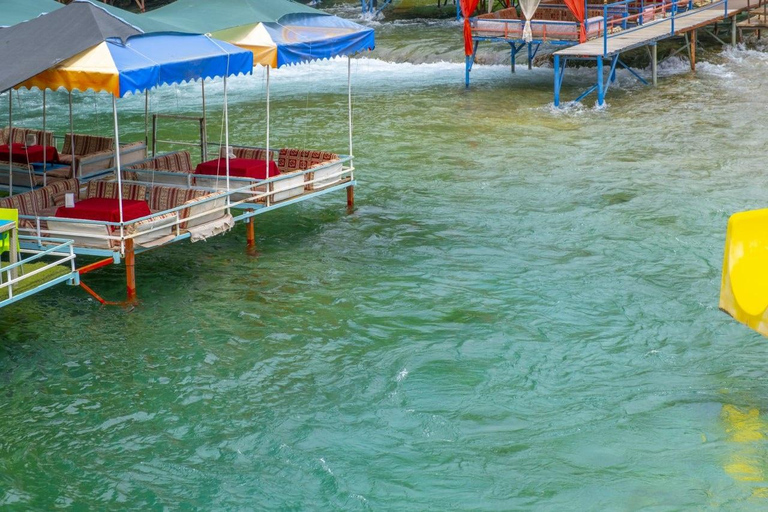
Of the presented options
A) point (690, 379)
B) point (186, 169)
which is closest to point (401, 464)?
point (690, 379)

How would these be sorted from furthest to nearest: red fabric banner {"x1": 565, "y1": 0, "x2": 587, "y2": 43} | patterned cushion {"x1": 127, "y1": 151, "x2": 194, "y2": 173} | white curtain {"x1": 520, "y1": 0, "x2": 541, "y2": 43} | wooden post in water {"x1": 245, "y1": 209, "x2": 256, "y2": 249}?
white curtain {"x1": 520, "y1": 0, "x2": 541, "y2": 43}
red fabric banner {"x1": 565, "y1": 0, "x2": 587, "y2": 43}
patterned cushion {"x1": 127, "y1": 151, "x2": 194, "y2": 173}
wooden post in water {"x1": 245, "y1": 209, "x2": 256, "y2": 249}

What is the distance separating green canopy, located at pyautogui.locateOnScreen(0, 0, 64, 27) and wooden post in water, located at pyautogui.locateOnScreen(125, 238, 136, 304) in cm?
537

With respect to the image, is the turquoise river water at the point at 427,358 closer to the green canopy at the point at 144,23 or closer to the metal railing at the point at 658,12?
the green canopy at the point at 144,23

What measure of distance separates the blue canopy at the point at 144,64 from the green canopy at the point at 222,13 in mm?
1174

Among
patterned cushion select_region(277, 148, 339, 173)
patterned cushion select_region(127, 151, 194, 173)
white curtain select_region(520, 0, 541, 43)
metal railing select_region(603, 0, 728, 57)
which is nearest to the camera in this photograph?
patterned cushion select_region(127, 151, 194, 173)

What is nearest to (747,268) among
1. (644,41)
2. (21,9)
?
(21,9)

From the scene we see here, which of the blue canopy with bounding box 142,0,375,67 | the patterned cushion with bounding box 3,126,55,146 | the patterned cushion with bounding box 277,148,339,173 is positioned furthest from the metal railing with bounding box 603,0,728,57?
the patterned cushion with bounding box 3,126,55,146

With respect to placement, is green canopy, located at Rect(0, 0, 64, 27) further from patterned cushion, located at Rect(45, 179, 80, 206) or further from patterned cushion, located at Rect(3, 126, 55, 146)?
patterned cushion, located at Rect(45, 179, 80, 206)

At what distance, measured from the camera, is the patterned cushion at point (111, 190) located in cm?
1491

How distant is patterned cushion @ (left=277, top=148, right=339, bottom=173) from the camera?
56.9 ft

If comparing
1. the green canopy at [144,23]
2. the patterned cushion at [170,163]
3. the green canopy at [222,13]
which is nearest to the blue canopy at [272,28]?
the green canopy at [222,13]

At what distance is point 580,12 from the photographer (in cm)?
2767

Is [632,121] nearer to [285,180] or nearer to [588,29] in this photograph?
[588,29]

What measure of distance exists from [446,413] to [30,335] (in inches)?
220
